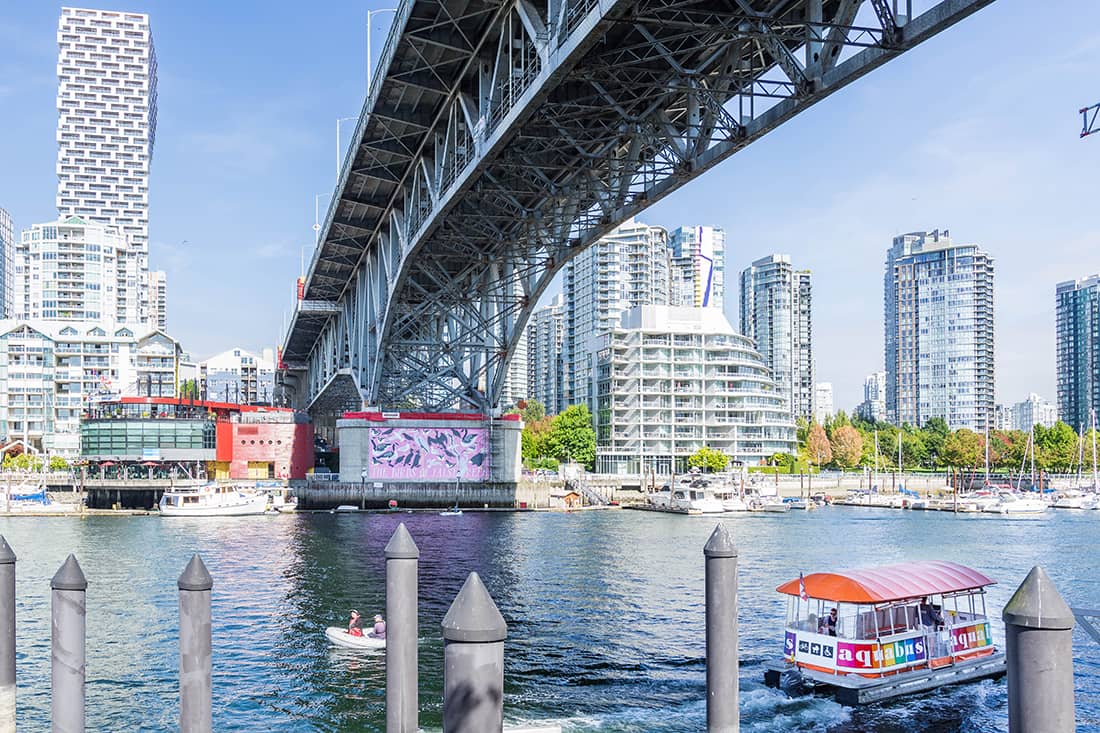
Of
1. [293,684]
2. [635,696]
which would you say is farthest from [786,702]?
[293,684]

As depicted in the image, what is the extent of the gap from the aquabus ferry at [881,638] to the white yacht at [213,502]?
5357cm

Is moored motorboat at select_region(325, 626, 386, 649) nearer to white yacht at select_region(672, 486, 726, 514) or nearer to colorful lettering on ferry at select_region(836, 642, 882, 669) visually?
colorful lettering on ferry at select_region(836, 642, 882, 669)

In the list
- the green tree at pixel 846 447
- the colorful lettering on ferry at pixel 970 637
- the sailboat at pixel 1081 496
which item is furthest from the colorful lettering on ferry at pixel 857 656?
the green tree at pixel 846 447

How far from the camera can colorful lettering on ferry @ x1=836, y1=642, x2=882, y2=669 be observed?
20.3 meters

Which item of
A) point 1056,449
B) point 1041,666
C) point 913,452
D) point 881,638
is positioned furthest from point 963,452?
point 1041,666

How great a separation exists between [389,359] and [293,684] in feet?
159

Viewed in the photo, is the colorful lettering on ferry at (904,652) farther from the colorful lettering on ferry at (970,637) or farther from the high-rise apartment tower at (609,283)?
the high-rise apartment tower at (609,283)

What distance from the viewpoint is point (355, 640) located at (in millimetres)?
24359

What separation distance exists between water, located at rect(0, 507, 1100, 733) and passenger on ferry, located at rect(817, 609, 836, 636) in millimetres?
1562

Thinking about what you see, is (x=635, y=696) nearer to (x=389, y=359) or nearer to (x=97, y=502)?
(x=389, y=359)

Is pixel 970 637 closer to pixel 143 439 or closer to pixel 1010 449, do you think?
pixel 143 439

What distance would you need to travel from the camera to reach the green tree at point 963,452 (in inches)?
4783

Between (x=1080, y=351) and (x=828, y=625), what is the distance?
19507 centimetres

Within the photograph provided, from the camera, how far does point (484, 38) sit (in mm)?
33281
